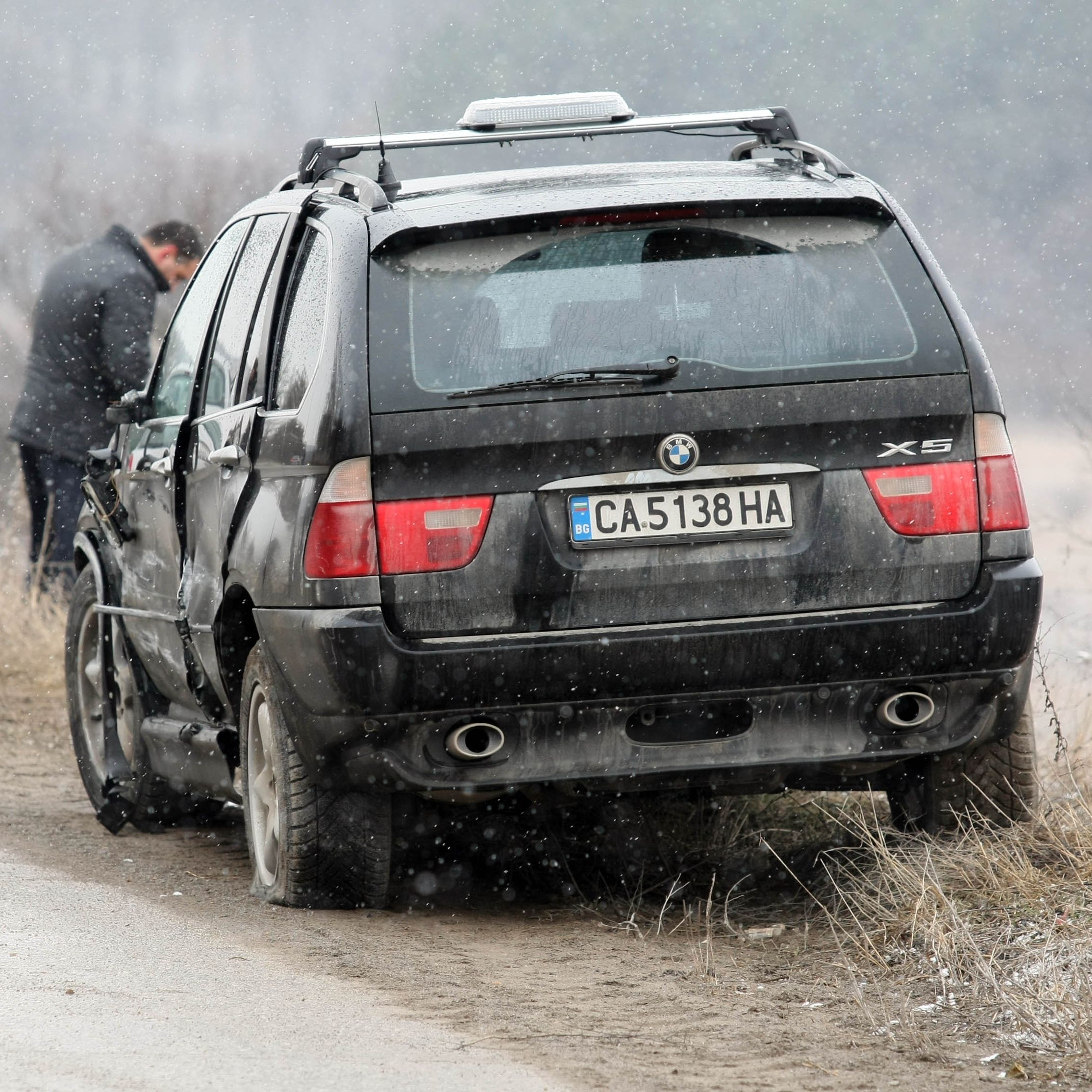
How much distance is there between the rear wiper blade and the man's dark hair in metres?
6.75

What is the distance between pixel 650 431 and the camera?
501 cm

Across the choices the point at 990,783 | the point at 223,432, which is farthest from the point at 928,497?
the point at 223,432

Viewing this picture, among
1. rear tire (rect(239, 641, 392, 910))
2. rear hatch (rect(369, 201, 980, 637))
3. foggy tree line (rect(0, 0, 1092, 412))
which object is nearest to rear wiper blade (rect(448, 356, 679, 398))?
rear hatch (rect(369, 201, 980, 637))

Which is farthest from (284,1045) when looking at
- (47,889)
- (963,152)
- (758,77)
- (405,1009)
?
(758,77)

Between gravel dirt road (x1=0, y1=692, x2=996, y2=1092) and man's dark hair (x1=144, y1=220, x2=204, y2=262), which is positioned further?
man's dark hair (x1=144, y1=220, x2=204, y2=262)

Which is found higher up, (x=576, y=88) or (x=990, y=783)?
Answer: (x=990, y=783)

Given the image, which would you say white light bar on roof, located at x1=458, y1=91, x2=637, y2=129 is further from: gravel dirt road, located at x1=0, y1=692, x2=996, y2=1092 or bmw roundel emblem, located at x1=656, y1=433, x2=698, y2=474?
gravel dirt road, located at x1=0, y1=692, x2=996, y2=1092

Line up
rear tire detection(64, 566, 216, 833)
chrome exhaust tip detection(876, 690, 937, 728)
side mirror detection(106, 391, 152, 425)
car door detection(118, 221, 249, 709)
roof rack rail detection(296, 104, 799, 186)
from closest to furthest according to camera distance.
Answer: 1. chrome exhaust tip detection(876, 690, 937, 728)
2. roof rack rail detection(296, 104, 799, 186)
3. car door detection(118, 221, 249, 709)
4. side mirror detection(106, 391, 152, 425)
5. rear tire detection(64, 566, 216, 833)

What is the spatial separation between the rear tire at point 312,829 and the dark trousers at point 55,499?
6.36 m

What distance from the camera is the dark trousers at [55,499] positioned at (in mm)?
11930

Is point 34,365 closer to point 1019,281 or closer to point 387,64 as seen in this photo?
point 1019,281

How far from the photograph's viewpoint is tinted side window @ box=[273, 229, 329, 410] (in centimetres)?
529

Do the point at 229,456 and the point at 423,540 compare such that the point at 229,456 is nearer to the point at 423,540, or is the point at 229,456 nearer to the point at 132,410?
the point at 423,540

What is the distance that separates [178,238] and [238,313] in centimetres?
554
